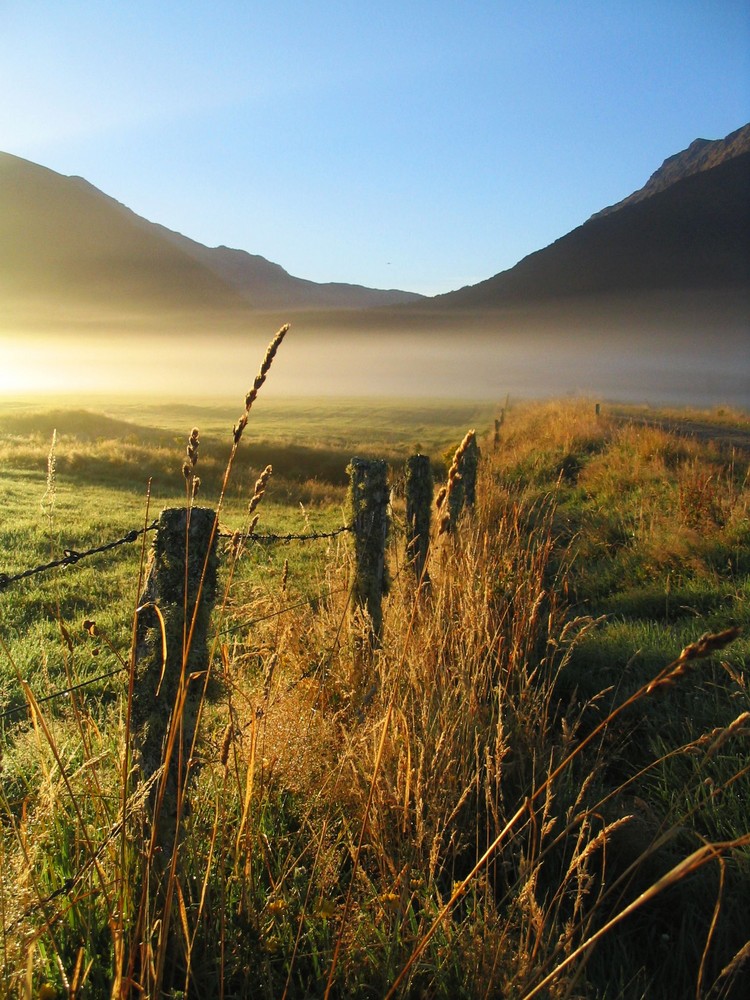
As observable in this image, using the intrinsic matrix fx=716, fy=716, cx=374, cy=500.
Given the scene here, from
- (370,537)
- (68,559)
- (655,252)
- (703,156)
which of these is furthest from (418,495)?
(703,156)

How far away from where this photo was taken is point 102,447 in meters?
20.2

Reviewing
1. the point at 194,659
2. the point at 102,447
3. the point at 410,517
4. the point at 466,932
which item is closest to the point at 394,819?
the point at 466,932

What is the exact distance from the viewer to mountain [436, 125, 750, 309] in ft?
477

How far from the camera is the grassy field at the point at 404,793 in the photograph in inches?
67.4

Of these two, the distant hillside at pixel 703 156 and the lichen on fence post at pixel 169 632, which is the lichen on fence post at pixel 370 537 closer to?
the lichen on fence post at pixel 169 632

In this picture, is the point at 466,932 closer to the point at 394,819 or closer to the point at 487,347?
the point at 394,819

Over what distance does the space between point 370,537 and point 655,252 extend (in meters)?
171

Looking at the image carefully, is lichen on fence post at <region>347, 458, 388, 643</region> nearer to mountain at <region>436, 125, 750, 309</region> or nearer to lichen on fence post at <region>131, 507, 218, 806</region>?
lichen on fence post at <region>131, 507, 218, 806</region>

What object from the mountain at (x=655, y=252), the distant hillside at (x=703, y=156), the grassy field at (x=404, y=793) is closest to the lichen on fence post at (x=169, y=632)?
the grassy field at (x=404, y=793)

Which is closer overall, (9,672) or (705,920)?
(705,920)

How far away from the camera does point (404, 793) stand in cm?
253

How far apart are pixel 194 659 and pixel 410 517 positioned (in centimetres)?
259

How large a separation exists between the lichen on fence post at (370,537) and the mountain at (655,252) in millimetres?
161558

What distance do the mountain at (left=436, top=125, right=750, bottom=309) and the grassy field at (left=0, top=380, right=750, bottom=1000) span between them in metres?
161
